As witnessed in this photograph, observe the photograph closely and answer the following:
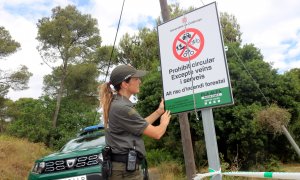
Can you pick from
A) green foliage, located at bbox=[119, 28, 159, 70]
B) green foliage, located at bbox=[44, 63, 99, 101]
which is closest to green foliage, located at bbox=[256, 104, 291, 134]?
green foliage, located at bbox=[119, 28, 159, 70]

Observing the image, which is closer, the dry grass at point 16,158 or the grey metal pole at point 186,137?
the grey metal pole at point 186,137

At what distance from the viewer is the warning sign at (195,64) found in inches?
144

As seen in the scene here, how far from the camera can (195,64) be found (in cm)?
379

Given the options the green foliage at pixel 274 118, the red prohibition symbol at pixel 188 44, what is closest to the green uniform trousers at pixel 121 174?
the red prohibition symbol at pixel 188 44

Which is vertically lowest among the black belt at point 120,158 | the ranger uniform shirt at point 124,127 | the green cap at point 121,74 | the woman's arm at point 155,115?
Answer: the black belt at point 120,158

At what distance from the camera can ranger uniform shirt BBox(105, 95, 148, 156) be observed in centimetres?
311

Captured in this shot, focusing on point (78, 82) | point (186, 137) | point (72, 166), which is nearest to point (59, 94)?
point (78, 82)

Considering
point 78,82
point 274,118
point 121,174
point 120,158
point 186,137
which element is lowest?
point 121,174

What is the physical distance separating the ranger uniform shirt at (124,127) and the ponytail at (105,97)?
0.08 meters

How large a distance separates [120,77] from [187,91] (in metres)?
0.81

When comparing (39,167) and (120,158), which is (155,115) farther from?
(39,167)

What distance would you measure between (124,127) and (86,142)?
469cm

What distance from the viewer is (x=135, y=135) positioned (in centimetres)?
316

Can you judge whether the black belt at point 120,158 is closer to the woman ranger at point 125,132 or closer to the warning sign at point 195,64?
the woman ranger at point 125,132
